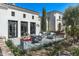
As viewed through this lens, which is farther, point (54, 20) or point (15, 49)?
point (54, 20)

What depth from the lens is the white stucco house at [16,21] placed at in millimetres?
4352

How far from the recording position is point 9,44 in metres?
4.41

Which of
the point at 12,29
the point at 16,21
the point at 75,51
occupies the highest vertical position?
the point at 16,21

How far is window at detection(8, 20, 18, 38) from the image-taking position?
4441 millimetres

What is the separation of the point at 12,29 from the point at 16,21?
0.24 metres

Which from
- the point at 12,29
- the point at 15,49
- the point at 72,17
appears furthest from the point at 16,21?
the point at 72,17

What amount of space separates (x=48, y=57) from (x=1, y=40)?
1280 mm

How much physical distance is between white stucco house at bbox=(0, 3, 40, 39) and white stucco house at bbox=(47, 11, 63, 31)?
11.9 inches

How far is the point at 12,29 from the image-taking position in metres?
4.48

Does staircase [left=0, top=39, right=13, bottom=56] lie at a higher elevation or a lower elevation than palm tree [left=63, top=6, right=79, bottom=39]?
lower

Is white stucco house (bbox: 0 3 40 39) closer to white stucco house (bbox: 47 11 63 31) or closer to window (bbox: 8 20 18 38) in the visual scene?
window (bbox: 8 20 18 38)

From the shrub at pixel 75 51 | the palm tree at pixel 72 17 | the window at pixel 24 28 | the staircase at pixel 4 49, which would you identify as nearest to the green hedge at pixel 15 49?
the staircase at pixel 4 49

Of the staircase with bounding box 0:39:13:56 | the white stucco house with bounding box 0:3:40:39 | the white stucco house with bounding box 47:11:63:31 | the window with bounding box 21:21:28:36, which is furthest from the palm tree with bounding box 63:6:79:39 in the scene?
the staircase with bounding box 0:39:13:56

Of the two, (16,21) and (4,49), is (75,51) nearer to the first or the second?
(16,21)
